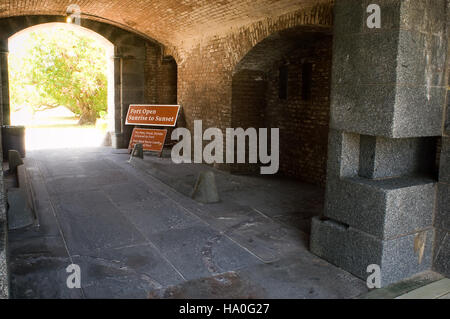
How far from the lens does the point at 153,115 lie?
438 inches

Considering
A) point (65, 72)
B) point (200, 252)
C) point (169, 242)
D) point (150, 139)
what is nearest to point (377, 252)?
point (200, 252)

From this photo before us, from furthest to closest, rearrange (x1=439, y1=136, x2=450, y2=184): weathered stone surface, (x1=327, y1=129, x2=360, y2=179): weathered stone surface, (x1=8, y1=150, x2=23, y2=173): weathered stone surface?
(x1=8, y1=150, x2=23, y2=173): weathered stone surface, (x1=327, y1=129, x2=360, y2=179): weathered stone surface, (x1=439, y1=136, x2=450, y2=184): weathered stone surface

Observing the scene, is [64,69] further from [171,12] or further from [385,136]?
[385,136]

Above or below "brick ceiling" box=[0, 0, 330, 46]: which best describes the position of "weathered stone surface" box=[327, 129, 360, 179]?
below

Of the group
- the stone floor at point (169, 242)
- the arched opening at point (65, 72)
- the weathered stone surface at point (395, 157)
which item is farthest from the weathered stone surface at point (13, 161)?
the arched opening at point (65, 72)

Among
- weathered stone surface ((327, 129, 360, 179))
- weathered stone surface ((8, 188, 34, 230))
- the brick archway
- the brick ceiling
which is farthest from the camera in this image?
the brick archway

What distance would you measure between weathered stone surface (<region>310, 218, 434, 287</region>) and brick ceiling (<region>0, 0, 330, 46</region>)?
3857mm

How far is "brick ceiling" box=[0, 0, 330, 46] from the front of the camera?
23.5 feet

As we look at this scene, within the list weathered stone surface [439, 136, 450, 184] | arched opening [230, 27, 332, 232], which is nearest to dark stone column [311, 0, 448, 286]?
weathered stone surface [439, 136, 450, 184]

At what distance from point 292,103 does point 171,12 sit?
3550mm

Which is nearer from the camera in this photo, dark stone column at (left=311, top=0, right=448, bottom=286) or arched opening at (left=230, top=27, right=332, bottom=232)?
dark stone column at (left=311, top=0, right=448, bottom=286)

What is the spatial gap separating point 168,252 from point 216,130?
5295 mm

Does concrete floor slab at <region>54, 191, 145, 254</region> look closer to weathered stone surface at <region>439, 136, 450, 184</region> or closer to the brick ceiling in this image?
weathered stone surface at <region>439, 136, 450, 184</region>

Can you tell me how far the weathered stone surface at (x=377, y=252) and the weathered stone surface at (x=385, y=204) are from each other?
78 mm
